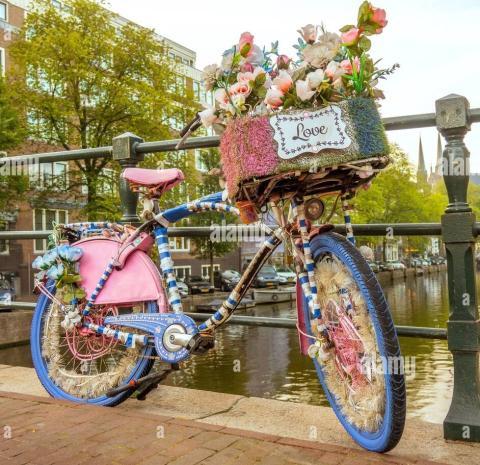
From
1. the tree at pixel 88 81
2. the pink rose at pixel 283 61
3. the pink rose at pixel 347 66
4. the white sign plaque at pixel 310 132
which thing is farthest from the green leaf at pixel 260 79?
the tree at pixel 88 81

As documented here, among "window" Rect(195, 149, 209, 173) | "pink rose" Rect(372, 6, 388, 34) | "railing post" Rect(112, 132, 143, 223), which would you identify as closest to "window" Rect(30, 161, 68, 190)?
"window" Rect(195, 149, 209, 173)

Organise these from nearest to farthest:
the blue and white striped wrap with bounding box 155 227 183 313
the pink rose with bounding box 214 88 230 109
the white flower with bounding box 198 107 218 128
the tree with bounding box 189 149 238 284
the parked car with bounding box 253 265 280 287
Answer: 1. the pink rose with bounding box 214 88 230 109
2. the white flower with bounding box 198 107 218 128
3. the blue and white striped wrap with bounding box 155 227 183 313
4. the tree with bounding box 189 149 238 284
5. the parked car with bounding box 253 265 280 287

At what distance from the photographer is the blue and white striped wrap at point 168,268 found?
11.1 ft

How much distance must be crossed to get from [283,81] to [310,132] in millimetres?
254

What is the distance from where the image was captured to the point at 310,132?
2.36 meters

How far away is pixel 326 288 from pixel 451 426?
0.82 meters

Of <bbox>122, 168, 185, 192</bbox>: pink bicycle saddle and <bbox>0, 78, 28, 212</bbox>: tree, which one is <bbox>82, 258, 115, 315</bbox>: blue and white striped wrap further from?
<bbox>0, 78, 28, 212</bbox>: tree

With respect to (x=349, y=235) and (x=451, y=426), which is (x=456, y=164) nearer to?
(x=349, y=235)

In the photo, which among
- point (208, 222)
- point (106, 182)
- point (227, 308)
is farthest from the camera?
point (208, 222)

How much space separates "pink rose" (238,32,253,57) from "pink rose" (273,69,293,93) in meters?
0.19

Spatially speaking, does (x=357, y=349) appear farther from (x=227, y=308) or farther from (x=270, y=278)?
A: (x=270, y=278)

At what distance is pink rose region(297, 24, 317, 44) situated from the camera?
245 centimetres

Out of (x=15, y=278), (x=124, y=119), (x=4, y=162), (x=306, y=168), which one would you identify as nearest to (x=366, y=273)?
(x=306, y=168)

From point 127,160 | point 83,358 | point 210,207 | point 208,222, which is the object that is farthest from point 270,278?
point 210,207
